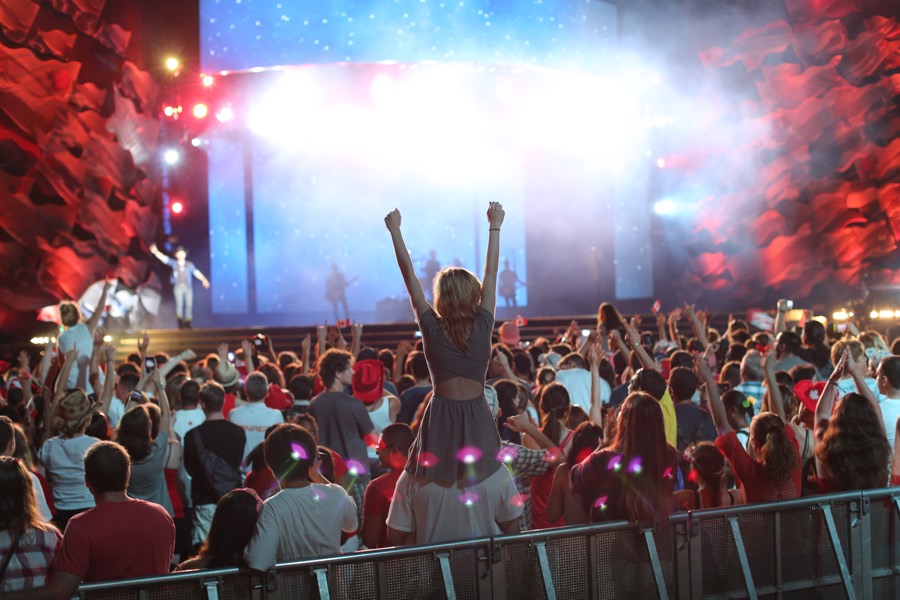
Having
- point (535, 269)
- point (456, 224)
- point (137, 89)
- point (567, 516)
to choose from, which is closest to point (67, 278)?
point (137, 89)

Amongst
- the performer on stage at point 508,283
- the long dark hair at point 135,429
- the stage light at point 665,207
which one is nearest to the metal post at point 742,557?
the long dark hair at point 135,429

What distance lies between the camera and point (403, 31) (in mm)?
23188

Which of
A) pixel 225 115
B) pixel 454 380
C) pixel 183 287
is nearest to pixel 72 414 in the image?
pixel 454 380

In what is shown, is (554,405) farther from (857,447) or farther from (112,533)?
(112,533)

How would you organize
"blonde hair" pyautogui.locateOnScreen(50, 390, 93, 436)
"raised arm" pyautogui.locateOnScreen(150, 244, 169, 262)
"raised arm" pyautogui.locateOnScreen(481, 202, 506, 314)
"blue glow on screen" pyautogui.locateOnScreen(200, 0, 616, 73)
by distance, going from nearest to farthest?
"raised arm" pyautogui.locateOnScreen(481, 202, 506, 314) < "blonde hair" pyautogui.locateOnScreen(50, 390, 93, 436) < "raised arm" pyautogui.locateOnScreen(150, 244, 169, 262) < "blue glow on screen" pyautogui.locateOnScreen(200, 0, 616, 73)

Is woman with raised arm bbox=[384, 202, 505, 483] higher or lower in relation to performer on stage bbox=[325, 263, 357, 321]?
lower

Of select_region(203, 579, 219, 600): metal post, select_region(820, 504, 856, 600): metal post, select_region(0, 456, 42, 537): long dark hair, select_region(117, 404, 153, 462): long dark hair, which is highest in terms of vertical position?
select_region(117, 404, 153, 462): long dark hair

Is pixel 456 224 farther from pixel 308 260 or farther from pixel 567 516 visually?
pixel 567 516

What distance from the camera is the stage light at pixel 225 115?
22234 millimetres

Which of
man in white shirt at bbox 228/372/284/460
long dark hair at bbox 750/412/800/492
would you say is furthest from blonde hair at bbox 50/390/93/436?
long dark hair at bbox 750/412/800/492

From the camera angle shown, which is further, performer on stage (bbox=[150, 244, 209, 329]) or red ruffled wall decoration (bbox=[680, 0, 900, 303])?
red ruffled wall decoration (bbox=[680, 0, 900, 303])

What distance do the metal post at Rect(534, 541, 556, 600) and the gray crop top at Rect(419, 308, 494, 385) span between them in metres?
0.73

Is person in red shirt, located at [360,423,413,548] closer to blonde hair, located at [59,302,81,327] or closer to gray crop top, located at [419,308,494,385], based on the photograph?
gray crop top, located at [419,308,494,385]

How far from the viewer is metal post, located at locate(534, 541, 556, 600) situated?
3.59 metres
